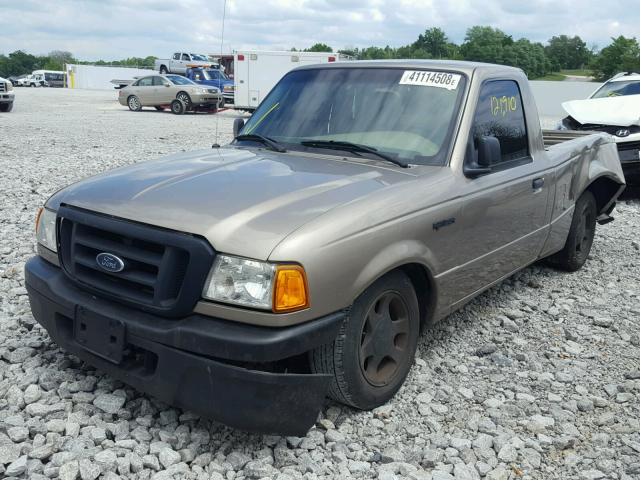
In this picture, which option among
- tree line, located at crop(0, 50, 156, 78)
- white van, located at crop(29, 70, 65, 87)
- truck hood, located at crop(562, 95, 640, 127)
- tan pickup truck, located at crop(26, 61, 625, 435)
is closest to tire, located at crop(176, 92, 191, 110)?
truck hood, located at crop(562, 95, 640, 127)

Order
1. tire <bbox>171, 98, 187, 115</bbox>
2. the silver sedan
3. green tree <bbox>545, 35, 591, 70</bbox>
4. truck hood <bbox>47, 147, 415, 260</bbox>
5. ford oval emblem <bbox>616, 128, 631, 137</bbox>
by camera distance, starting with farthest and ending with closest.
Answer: green tree <bbox>545, 35, 591, 70</bbox> < tire <bbox>171, 98, 187, 115</bbox> < the silver sedan < ford oval emblem <bbox>616, 128, 631, 137</bbox> < truck hood <bbox>47, 147, 415, 260</bbox>

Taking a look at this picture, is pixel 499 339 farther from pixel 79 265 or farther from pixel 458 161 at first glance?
pixel 79 265

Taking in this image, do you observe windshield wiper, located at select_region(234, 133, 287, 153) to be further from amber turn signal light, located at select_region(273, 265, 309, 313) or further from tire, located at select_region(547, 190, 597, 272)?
tire, located at select_region(547, 190, 597, 272)

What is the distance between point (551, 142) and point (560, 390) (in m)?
2.89

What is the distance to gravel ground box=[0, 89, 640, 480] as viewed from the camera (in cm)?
272

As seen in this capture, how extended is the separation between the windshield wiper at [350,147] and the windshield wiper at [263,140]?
0.16m

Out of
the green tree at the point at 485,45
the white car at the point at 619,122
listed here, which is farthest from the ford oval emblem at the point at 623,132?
the green tree at the point at 485,45

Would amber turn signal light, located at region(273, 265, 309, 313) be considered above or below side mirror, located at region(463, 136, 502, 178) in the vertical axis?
below

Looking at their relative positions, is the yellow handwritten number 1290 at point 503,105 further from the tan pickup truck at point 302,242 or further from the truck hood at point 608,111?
the truck hood at point 608,111

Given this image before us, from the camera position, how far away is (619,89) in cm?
1141

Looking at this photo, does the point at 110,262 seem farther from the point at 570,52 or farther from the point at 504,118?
the point at 570,52

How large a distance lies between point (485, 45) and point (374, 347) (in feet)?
270

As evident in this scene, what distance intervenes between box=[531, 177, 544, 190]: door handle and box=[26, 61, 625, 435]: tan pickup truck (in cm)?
2

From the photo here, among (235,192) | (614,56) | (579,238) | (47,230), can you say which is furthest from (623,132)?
(614,56)
